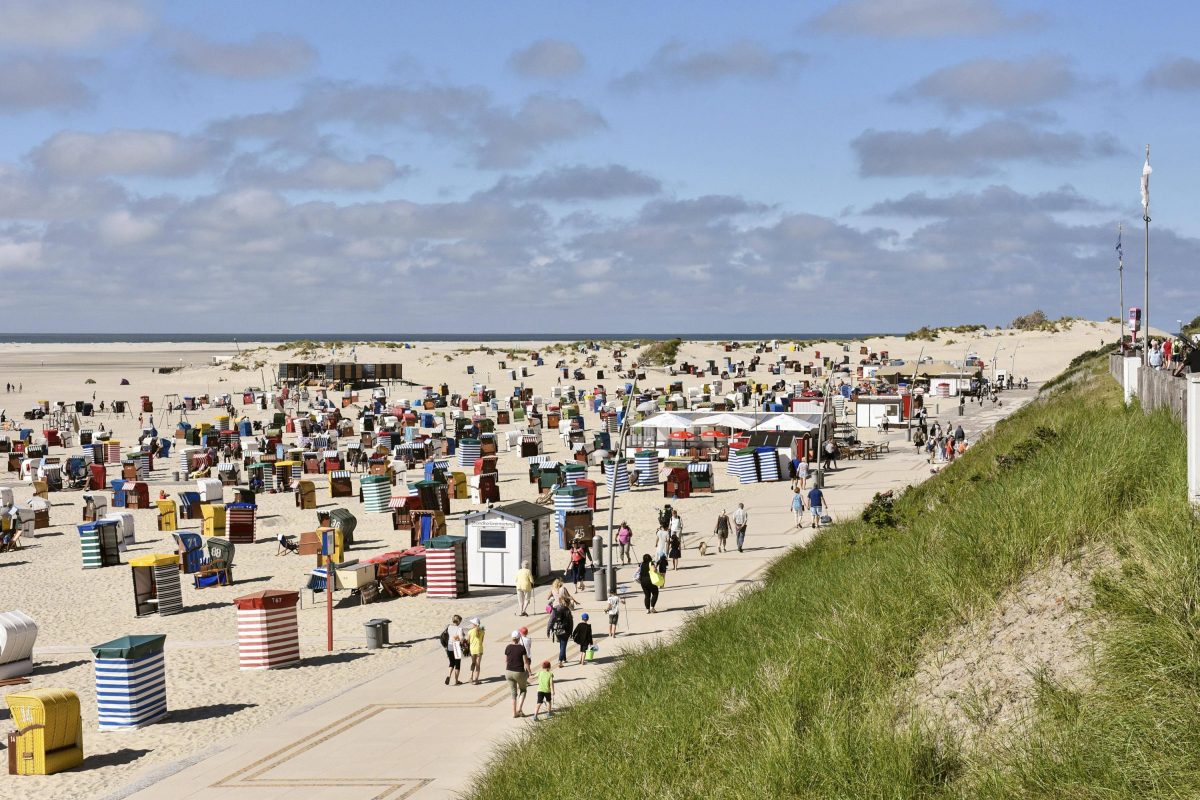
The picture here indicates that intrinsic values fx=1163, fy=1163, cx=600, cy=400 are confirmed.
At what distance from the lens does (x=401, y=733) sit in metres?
14.6

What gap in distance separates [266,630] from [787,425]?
1056 inches

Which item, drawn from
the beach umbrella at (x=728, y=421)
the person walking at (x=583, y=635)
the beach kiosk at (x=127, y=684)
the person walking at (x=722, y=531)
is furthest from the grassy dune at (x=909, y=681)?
the beach umbrella at (x=728, y=421)

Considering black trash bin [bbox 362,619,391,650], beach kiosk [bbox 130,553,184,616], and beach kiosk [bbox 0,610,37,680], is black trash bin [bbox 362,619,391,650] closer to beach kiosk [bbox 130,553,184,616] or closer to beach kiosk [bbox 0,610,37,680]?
beach kiosk [bbox 130,553,184,616]

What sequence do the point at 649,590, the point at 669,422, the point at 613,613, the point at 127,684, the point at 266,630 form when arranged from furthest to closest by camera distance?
the point at 669,422, the point at 649,590, the point at 613,613, the point at 266,630, the point at 127,684

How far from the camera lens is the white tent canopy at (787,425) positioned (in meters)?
42.0

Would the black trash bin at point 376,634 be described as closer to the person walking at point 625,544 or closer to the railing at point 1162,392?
the person walking at point 625,544

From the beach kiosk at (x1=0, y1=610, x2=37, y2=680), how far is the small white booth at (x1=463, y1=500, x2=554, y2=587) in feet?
28.4

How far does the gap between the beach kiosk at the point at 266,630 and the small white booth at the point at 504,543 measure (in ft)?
20.2

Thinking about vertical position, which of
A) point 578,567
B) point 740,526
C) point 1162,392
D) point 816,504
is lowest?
point 578,567

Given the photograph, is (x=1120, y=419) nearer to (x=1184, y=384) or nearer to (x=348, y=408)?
(x=1184, y=384)

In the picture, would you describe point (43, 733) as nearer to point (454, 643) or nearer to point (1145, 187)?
point (454, 643)

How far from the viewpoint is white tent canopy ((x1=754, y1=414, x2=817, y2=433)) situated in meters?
42.0

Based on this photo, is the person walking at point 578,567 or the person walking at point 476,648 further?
the person walking at point 578,567

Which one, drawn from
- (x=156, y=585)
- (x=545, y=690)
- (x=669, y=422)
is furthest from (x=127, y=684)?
(x=669, y=422)
